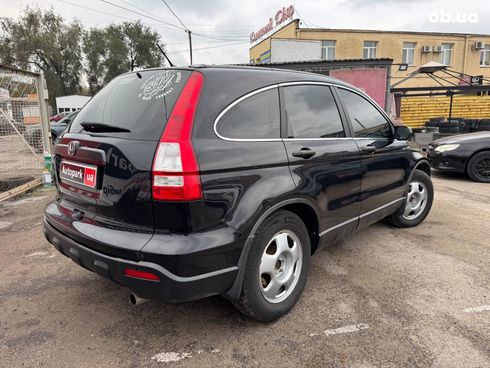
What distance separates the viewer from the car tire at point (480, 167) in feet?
23.4

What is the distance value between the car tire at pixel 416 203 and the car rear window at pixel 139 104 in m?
3.20

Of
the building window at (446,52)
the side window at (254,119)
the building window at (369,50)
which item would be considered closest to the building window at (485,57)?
the building window at (446,52)

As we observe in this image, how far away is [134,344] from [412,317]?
1944mm

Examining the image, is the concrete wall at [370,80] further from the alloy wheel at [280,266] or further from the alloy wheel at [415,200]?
the alloy wheel at [280,266]

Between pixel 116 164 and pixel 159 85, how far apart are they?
1.92ft

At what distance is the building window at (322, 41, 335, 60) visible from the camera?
1049 inches

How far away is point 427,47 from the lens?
28.1 meters

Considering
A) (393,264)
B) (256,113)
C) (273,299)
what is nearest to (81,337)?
(273,299)

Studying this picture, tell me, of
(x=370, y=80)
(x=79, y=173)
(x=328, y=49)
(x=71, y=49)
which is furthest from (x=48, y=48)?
(x=79, y=173)

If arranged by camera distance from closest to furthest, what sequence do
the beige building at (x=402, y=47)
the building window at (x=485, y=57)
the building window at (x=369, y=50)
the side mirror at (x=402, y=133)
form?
1. the side mirror at (x=402, y=133)
2. the beige building at (x=402, y=47)
3. the building window at (x=369, y=50)
4. the building window at (x=485, y=57)

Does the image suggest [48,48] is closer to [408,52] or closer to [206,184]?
[408,52]

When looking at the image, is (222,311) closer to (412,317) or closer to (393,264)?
(412,317)

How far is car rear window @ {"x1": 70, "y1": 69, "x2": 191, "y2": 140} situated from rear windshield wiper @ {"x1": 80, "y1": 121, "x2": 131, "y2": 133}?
0.9 inches

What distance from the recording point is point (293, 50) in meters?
20.5
